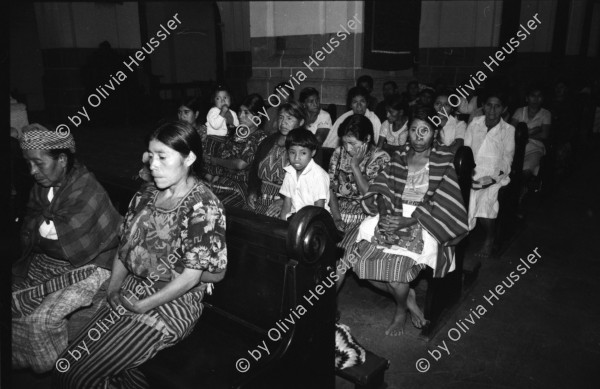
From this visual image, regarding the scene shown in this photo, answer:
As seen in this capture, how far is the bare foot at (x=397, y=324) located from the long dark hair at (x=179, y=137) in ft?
6.38

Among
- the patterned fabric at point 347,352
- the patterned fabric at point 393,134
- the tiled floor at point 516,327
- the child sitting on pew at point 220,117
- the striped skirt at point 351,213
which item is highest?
the child sitting on pew at point 220,117

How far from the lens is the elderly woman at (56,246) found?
2.56 metres

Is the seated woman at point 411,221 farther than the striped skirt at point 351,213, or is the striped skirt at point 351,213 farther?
the striped skirt at point 351,213

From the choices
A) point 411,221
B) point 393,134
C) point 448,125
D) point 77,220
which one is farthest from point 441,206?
point 448,125

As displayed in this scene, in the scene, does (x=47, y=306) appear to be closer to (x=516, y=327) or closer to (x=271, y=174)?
(x=271, y=174)

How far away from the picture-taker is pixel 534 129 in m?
5.72

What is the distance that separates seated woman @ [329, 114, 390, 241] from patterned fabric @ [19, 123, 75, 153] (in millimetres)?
1885

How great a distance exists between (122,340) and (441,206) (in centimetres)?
209

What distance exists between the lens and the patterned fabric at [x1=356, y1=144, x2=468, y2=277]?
3082 millimetres

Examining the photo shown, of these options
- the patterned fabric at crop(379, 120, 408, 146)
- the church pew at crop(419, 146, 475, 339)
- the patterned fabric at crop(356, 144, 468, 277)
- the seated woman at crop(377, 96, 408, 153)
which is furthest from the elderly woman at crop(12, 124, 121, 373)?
the patterned fabric at crop(379, 120, 408, 146)

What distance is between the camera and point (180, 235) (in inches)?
85.0

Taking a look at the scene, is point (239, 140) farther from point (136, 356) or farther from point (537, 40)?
point (537, 40)

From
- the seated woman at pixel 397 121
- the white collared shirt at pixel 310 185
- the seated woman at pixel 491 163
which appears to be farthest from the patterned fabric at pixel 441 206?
the seated woman at pixel 397 121

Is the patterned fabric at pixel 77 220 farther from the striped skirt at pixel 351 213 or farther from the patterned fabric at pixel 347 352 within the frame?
the striped skirt at pixel 351 213
